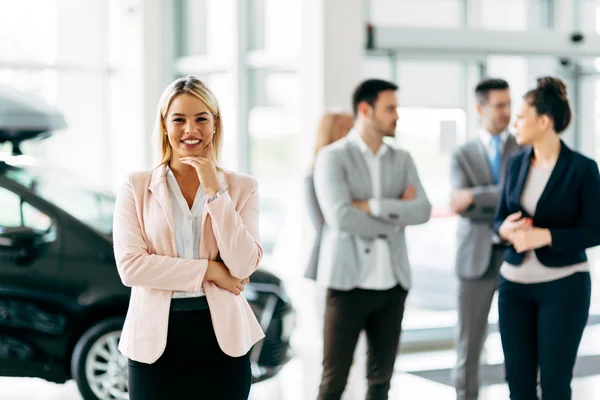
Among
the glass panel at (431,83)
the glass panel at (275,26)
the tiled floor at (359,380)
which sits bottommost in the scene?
the tiled floor at (359,380)

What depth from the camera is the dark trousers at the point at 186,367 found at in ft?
8.30

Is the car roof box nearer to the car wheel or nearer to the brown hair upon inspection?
the car wheel

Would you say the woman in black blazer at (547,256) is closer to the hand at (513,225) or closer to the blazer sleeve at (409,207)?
the hand at (513,225)

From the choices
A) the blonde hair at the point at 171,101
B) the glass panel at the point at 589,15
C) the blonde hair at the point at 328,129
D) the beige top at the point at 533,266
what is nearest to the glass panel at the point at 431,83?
the glass panel at the point at 589,15

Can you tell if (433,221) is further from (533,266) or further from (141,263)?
(141,263)

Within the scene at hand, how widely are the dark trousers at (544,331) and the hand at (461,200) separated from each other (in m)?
0.95

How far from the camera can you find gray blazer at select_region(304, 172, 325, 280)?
13.9 feet

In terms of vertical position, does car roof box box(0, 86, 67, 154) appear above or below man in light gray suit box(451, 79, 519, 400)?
above

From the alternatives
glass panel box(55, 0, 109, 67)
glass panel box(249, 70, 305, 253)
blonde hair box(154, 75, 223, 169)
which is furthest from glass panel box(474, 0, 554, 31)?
blonde hair box(154, 75, 223, 169)

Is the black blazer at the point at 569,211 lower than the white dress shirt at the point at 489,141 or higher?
lower

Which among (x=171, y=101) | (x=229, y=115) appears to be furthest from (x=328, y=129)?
(x=229, y=115)

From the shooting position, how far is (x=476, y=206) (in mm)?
4531

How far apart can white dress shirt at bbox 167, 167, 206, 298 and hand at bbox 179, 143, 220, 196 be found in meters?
0.07

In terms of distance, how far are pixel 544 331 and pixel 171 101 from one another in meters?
1.74
